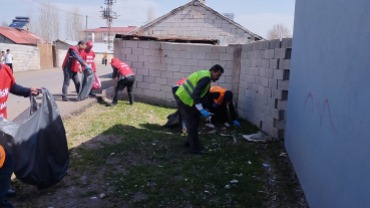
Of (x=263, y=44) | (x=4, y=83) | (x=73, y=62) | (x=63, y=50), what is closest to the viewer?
(x=4, y=83)

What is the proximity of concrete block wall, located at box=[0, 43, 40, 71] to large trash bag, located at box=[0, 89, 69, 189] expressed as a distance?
1770 centimetres

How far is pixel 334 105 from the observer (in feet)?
8.53

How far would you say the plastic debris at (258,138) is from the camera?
18.4 feet

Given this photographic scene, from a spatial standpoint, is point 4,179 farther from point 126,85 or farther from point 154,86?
point 154,86

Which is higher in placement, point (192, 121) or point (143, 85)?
point (143, 85)

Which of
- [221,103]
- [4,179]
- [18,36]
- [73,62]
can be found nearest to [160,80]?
[73,62]

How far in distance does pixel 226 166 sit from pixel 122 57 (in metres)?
5.70

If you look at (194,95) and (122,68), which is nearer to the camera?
(194,95)

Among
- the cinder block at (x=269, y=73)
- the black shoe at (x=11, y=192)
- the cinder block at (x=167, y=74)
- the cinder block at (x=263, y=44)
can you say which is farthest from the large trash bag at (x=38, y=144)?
the cinder block at (x=167, y=74)

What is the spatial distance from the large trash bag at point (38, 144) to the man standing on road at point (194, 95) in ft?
6.65

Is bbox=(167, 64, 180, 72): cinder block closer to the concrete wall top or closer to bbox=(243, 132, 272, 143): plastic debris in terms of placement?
bbox=(243, 132, 272, 143): plastic debris

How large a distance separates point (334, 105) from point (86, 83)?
667cm

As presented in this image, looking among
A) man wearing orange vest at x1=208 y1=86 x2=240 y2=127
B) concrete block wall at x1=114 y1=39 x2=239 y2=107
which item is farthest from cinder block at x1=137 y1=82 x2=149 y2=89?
man wearing orange vest at x1=208 y1=86 x2=240 y2=127

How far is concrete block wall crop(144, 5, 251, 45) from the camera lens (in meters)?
15.6
